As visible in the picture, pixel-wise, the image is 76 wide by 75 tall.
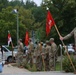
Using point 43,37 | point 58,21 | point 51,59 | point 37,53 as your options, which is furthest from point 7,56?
point 51,59

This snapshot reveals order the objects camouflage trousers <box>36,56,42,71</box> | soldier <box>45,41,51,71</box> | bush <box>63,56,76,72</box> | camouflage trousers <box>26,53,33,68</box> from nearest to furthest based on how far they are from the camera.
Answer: bush <box>63,56,76,72</box>, soldier <box>45,41,51,71</box>, camouflage trousers <box>36,56,42,71</box>, camouflage trousers <box>26,53,33,68</box>

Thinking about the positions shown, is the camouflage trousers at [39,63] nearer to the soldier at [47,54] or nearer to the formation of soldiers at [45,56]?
the formation of soldiers at [45,56]

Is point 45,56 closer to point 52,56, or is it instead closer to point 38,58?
point 38,58

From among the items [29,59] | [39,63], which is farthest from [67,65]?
[29,59]

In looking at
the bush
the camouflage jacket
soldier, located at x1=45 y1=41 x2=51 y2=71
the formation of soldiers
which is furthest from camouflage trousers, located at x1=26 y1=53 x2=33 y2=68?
the bush

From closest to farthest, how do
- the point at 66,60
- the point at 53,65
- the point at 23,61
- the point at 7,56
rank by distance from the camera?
the point at 66,60 < the point at 53,65 < the point at 23,61 < the point at 7,56

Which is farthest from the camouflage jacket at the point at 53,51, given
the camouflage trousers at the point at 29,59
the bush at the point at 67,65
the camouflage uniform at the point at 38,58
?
the camouflage trousers at the point at 29,59

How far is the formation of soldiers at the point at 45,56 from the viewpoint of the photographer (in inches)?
730

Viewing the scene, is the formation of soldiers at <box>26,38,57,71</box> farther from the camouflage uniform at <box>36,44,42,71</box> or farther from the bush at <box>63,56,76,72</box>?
the bush at <box>63,56,76,72</box>

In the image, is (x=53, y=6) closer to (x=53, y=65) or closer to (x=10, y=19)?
(x=53, y=65)

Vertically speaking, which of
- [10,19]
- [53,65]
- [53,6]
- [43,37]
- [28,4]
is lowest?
[53,65]

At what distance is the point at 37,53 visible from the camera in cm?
2075

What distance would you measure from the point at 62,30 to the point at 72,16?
1529 millimetres

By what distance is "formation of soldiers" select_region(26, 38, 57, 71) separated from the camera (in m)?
18.5
